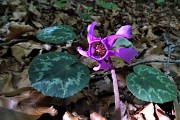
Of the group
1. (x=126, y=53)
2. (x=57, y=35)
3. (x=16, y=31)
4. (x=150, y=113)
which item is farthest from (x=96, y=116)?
(x=16, y=31)

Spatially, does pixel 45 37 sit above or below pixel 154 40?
above

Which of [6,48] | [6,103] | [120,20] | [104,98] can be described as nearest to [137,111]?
[104,98]

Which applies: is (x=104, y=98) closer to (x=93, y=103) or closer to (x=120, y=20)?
(x=93, y=103)

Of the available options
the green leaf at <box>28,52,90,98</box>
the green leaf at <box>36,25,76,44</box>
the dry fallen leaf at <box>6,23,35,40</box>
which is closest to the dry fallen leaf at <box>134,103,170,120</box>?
the green leaf at <box>28,52,90,98</box>

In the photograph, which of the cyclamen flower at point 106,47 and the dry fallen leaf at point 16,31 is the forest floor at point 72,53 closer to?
the dry fallen leaf at point 16,31

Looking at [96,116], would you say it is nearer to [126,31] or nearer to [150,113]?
[150,113]

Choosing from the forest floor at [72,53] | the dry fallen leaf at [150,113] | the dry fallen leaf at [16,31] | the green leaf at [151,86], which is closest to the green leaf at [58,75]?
the forest floor at [72,53]
